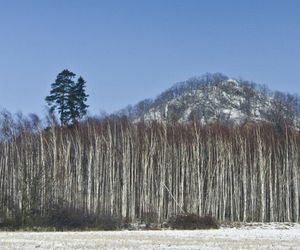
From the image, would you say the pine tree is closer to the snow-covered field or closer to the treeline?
the treeline

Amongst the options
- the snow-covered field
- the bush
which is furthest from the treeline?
the snow-covered field

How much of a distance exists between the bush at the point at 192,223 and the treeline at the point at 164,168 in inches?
302

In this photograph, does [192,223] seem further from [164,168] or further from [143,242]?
[143,242]

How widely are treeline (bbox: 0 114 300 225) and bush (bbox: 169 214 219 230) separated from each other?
767cm

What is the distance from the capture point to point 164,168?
183ft

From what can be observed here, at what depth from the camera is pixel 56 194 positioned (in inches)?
1980

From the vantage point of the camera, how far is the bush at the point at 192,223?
44.4 meters

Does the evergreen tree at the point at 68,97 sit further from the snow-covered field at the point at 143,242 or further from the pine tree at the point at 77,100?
the snow-covered field at the point at 143,242

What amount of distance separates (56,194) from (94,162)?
7.38 meters

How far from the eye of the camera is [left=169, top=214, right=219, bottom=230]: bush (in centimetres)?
4441

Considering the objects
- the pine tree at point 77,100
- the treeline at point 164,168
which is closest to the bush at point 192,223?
the treeline at point 164,168

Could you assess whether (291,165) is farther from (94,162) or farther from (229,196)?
(94,162)

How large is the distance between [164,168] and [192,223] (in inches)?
457

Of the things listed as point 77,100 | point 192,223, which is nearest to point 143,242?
point 192,223
